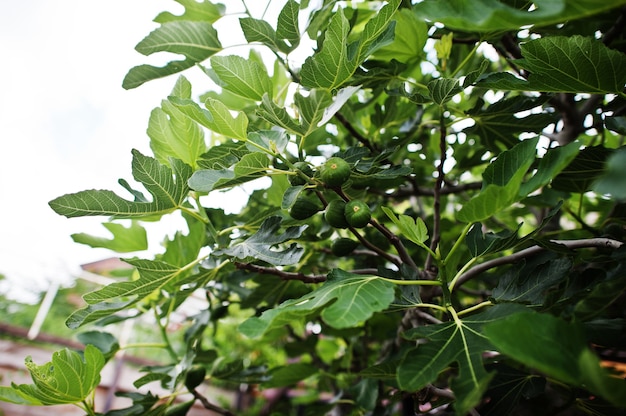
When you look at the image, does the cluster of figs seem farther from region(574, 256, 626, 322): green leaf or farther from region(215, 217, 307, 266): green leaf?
region(574, 256, 626, 322): green leaf

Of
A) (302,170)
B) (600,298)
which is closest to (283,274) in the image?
(302,170)

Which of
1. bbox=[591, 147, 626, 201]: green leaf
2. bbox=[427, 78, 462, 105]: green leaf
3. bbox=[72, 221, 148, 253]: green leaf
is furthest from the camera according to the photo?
bbox=[72, 221, 148, 253]: green leaf

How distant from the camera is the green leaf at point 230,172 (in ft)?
2.29

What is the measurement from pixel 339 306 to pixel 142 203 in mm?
468

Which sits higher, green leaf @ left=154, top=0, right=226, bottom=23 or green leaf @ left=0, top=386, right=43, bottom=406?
green leaf @ left=154, top=0, right=226, bottom=23

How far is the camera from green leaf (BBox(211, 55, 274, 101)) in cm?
75

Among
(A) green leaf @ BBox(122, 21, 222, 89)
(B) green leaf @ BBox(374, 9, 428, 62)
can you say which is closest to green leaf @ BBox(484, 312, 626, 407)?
(B) green leaf @ BBox(374, 9, 428, 62)

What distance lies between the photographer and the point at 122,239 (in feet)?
3.72

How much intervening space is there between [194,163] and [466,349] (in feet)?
2.17

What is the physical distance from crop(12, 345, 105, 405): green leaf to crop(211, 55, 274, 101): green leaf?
0.61 metres

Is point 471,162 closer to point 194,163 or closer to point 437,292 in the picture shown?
point 437,292

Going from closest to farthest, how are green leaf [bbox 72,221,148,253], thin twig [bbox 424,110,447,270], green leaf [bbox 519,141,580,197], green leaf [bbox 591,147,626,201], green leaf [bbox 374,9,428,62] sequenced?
green leaf [bbox 591,147,626,201]
green leaf [bbox 519,141,580,197]
thin twig [bbox 424,110,447,270]
green leaf [bbox 374,9,428,62]
green leaf [bbox 72,221,148,253]

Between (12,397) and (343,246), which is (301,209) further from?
(12,397)

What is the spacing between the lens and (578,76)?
662 mm
